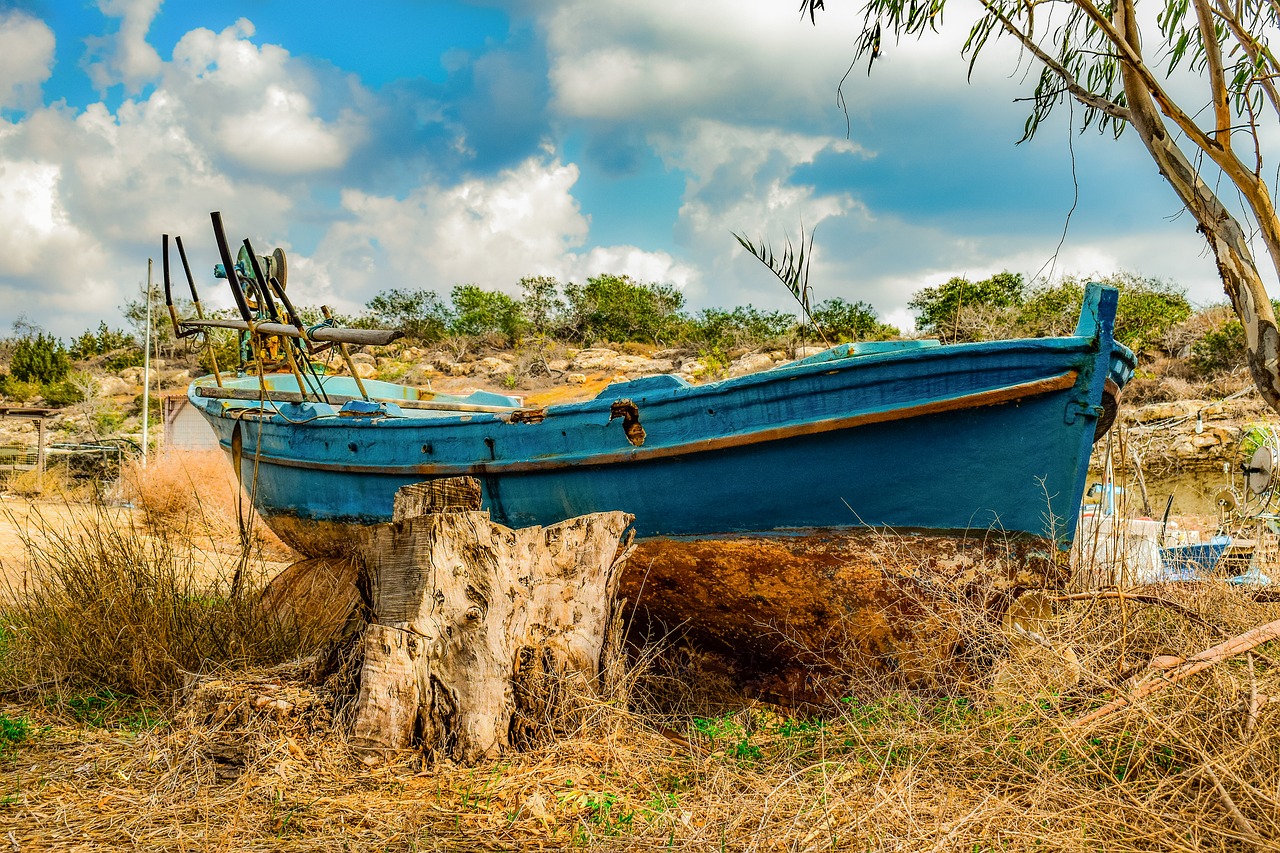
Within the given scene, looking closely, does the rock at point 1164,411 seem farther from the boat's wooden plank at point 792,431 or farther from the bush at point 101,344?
the bush at point 101,344

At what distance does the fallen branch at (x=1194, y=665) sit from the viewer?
2805mm

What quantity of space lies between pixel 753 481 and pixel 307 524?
194 inches

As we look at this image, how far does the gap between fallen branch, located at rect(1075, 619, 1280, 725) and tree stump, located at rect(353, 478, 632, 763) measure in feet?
6.25

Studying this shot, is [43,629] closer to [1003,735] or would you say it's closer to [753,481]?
[753,481]

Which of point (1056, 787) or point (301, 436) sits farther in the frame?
point (301, 436)

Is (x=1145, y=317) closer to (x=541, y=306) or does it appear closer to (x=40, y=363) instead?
(x=541, y=306)

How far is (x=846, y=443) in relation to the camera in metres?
4.16

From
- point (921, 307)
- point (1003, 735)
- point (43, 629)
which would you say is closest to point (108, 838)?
point (43, 629)

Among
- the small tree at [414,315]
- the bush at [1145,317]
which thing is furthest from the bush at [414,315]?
the bush at [1145,317]

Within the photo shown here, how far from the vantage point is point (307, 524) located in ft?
25.1

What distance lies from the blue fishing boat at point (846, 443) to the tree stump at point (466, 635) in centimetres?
121

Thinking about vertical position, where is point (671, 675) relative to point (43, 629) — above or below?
below

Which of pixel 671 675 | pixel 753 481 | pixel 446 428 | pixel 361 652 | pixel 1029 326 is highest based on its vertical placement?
pixel 1029 326

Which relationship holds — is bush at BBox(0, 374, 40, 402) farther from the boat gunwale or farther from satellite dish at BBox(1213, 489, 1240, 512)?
satellite dish at BBox(1213, 489, 1240, 512)
